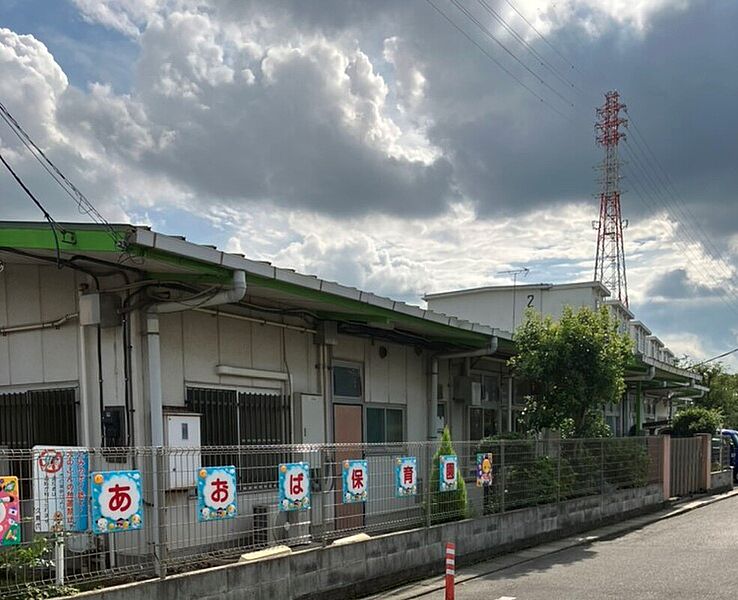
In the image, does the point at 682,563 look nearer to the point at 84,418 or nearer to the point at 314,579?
the point at 314,579

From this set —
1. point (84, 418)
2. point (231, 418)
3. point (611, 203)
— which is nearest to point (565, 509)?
point (231, 418)

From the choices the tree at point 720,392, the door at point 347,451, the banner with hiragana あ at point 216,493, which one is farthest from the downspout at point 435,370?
the tree at point 720,392

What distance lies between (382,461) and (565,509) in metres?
5.54

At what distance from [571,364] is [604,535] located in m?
3.20

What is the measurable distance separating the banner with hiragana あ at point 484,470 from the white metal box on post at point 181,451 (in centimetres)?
458

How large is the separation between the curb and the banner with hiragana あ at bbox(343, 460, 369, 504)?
3.76ft

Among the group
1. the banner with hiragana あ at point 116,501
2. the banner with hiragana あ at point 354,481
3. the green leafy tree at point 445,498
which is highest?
the banner with hiragana あ at point 116,501

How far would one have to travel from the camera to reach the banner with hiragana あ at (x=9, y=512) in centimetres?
596

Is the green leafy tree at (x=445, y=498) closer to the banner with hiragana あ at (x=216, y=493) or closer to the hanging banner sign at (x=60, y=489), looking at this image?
the banner with hiragana あ at (x=216, y=493)

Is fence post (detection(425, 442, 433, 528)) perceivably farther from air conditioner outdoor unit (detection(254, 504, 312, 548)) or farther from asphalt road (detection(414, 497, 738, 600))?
air conditioner outdoor unit (detection(254, 504, 312, 548))

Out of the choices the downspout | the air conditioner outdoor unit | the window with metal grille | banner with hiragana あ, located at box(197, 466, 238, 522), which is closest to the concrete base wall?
the air conditioner outdoor unit

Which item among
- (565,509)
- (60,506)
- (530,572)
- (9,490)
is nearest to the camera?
(9,490)

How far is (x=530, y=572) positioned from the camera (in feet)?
34.5

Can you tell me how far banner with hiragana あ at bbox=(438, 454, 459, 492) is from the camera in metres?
11.0
